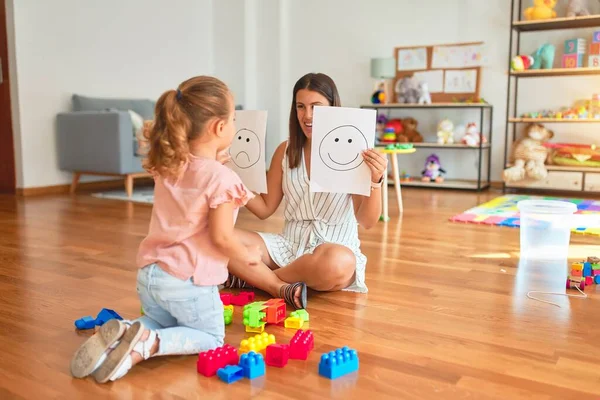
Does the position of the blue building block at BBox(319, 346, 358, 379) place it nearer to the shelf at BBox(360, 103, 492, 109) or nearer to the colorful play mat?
the colorful play mat

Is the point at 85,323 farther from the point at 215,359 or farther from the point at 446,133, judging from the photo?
the point at 446,133

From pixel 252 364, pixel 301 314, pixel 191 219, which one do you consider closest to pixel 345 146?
pixel 301 314

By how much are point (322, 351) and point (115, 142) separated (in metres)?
3.28

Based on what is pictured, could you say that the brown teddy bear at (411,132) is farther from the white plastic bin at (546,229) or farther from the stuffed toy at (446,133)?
the white plastic bin at (546,229)

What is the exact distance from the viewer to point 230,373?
1.18m

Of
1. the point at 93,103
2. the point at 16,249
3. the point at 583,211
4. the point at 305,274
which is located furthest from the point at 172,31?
the point at 305,274

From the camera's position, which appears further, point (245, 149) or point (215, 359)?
point (245, 149)

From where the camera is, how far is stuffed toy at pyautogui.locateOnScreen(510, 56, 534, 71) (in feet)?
14.8

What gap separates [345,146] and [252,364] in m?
0.78

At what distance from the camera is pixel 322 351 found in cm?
136

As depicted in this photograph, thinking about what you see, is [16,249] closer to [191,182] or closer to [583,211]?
[191,182]

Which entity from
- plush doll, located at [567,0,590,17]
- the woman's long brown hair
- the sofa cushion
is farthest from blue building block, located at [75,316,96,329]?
plush doll, located at [567,0,590,17]

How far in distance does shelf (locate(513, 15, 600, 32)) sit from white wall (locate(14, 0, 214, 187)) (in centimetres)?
306

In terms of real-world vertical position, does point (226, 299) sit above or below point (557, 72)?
below
